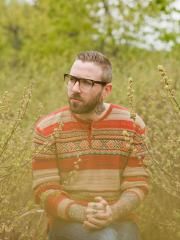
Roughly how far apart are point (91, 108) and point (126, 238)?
2.35 feet

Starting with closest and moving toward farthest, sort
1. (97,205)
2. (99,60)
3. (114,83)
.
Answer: (97,205)
(99,60)
(114,83)

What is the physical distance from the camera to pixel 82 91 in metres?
3.45

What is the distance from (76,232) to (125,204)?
11.7 inches

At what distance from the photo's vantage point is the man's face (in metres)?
3.45

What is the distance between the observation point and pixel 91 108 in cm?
352

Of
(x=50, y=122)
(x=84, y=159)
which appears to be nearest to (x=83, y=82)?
(x=50, y=122)

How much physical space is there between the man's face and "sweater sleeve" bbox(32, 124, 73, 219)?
8.4 inches

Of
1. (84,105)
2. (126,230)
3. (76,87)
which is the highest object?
(76,87)

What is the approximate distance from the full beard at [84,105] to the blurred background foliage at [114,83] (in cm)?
26

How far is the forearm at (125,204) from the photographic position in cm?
345

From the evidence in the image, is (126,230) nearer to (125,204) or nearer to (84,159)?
(125,204)

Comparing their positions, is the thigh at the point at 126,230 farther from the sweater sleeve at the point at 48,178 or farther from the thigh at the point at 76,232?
the sweater sleeve at the point at 48,178

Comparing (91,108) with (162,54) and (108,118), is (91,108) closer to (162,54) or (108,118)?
(108,118)

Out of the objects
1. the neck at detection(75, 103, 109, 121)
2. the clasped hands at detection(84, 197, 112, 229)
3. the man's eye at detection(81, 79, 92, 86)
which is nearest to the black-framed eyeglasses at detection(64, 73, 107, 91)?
the man's eye at detection(81, 79, 92, 86)
